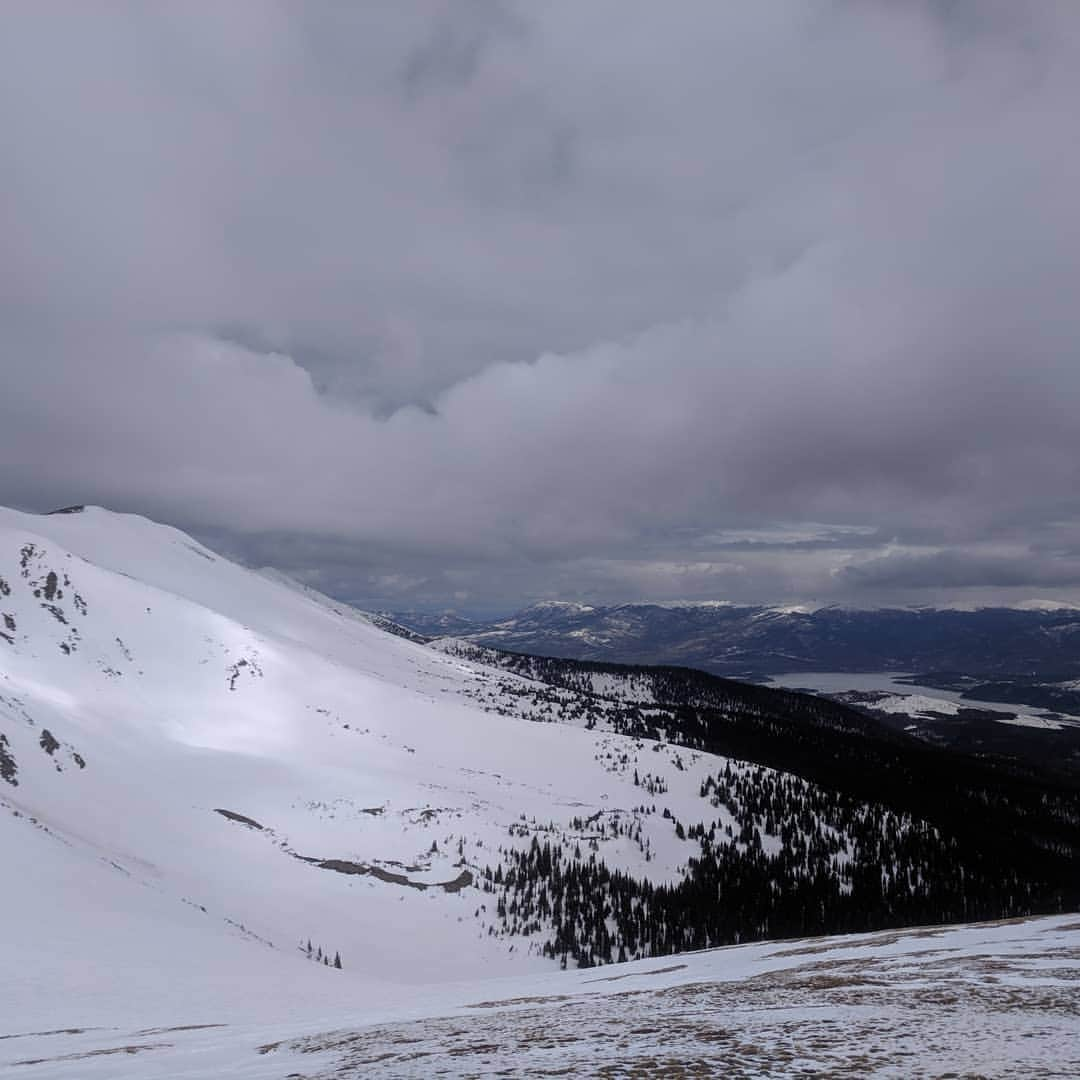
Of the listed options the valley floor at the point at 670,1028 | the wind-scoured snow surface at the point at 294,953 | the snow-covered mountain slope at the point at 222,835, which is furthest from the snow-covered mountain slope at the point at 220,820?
the valley floor at the point at 670,1028

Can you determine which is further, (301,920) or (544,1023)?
(301,920)

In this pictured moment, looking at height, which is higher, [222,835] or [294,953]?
[222,835]

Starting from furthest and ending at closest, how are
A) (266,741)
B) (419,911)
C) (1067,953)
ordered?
(266,741), (419,911), (1067,953)

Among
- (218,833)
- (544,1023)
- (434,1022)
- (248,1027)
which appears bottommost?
(218,833)

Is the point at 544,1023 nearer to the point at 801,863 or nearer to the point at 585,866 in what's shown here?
the point at 585,866

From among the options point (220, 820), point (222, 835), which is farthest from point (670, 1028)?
point (220, 820)

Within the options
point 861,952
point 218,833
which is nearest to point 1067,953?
point 861,952

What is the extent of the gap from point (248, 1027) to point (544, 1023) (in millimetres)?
14623

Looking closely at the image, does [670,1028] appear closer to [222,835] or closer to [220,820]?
[222,835]

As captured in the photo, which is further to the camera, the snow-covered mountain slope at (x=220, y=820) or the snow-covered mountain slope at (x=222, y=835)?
the snow-covered mountain slope at (x=220, y=820)

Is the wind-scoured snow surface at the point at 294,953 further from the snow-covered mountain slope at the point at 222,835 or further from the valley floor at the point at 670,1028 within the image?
the snow-covered mountain slope at the point at 222,835

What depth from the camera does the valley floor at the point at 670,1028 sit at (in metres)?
11.9

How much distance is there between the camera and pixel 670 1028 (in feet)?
50.1

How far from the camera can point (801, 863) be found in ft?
636
